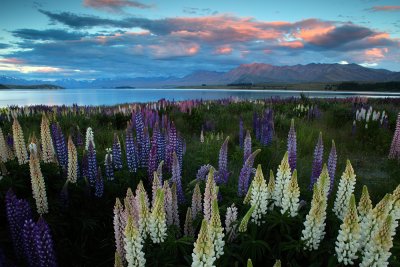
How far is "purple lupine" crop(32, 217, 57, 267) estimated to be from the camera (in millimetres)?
2742

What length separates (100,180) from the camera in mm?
4277

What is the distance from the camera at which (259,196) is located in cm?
299

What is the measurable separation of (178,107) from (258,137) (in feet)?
26.5

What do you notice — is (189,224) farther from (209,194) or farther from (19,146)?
(19,146)

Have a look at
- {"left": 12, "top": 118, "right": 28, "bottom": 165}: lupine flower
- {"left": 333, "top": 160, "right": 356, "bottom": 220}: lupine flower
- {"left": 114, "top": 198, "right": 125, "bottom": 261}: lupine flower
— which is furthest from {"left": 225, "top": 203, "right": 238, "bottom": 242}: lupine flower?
{"left": 12, "top": 118, "right": 28, "bottom": 165}: lupine flower

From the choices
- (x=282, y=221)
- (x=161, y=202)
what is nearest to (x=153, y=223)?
(x=161, y=202)

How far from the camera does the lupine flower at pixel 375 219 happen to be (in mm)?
2463

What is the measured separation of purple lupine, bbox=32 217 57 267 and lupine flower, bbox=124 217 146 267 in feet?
2.83

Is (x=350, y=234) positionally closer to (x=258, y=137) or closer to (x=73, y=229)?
(x=73, y=229)

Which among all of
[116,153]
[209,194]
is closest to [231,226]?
[209,194]

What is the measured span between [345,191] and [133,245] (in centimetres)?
215

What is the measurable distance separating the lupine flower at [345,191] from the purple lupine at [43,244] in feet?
9.16

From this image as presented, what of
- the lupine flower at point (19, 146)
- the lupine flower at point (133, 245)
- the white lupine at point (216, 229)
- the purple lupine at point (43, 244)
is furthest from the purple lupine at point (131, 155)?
the white lupine at point (216, 229)

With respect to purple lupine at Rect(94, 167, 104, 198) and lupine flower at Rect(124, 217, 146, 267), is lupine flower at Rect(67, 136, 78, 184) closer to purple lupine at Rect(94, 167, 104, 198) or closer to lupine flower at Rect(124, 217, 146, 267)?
purple lupine at Rect(94, 167, 104, 198)
